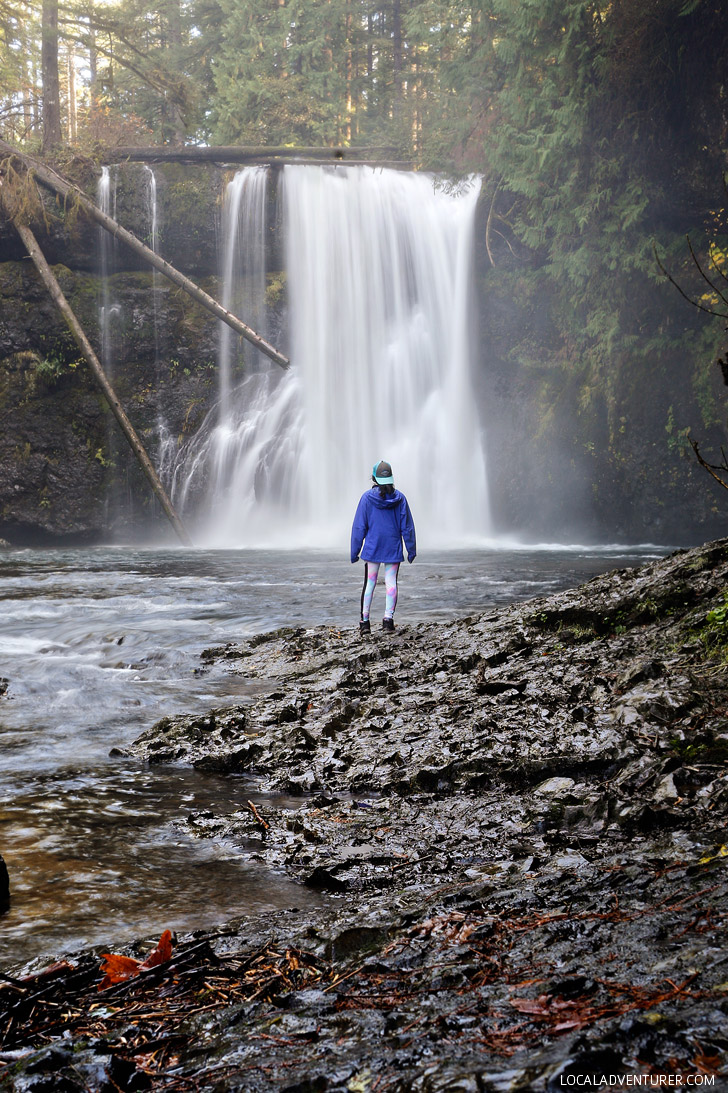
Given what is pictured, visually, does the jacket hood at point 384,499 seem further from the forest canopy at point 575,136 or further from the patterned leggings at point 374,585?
the forest canopy at point 575,136

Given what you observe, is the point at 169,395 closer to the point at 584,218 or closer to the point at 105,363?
the point at 105,363

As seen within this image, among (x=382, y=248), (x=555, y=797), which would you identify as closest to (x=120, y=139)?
(x=382, y=248)

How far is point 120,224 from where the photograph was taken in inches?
928

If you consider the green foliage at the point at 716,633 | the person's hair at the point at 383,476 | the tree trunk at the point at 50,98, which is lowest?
the green foliage at the point at 716,633

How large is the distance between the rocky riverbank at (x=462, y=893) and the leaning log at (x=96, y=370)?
15728mm

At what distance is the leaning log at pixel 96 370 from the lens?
21.0m

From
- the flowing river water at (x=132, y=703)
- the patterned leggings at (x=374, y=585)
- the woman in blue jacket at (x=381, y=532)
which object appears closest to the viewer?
the flowing river water at (x=132, y=703)

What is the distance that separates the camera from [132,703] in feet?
22.5

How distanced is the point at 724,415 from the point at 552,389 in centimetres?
535

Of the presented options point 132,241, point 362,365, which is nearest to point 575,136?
point 362,365

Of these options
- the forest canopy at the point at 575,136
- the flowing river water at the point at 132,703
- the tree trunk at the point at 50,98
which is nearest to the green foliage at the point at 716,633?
the flowing river water at the point at 132,703

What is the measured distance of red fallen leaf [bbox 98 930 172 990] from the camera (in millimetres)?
2461

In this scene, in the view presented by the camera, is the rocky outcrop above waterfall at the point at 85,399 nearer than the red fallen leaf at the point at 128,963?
No

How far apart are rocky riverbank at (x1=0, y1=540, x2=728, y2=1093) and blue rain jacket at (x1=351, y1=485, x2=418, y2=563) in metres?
2.58
